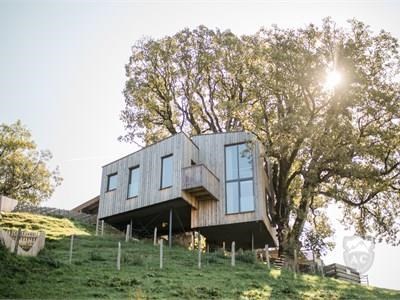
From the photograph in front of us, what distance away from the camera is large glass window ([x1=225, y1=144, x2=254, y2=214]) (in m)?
22.8

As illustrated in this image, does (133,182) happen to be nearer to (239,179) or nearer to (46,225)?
(46,225)

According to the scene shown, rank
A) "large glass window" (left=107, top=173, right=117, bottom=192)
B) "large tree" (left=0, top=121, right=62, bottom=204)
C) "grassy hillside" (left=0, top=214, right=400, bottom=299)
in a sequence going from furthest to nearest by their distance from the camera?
"large tree" (left=0, top=121, right=62, bottom=204), "large glass window" (left=107, top=173, right=117, bottom=192), "grassy hillside" (left=0, top=214, right=400, bottom=299)

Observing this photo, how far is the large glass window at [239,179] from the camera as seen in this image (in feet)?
74.8

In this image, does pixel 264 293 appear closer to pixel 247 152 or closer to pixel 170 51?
pixel 247 152

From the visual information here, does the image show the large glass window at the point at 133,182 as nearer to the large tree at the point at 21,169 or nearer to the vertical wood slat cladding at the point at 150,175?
the vertical wood slat cladding at the point at 150,175

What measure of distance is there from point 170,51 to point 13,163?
1785 cm

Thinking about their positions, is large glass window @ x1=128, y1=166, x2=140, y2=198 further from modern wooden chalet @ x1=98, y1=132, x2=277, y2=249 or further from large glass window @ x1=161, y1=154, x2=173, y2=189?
large glass window @ x1=161, y1=154, x2=173, y2=189

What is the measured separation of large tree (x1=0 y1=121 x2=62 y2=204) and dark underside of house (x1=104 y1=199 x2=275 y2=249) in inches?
613

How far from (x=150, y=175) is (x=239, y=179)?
479cm

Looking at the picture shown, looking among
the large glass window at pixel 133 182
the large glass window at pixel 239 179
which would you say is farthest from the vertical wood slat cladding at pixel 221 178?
the large glass window at pixel 133 182

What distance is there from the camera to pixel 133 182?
25375 millimetres

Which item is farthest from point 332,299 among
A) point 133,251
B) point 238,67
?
point 238,67

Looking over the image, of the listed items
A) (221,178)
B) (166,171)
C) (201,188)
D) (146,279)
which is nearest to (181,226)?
(166,171)

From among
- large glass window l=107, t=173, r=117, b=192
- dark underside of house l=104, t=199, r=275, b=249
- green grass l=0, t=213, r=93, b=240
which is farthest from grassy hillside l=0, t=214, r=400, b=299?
large glass window l=107, t=173, r=117, b=192
